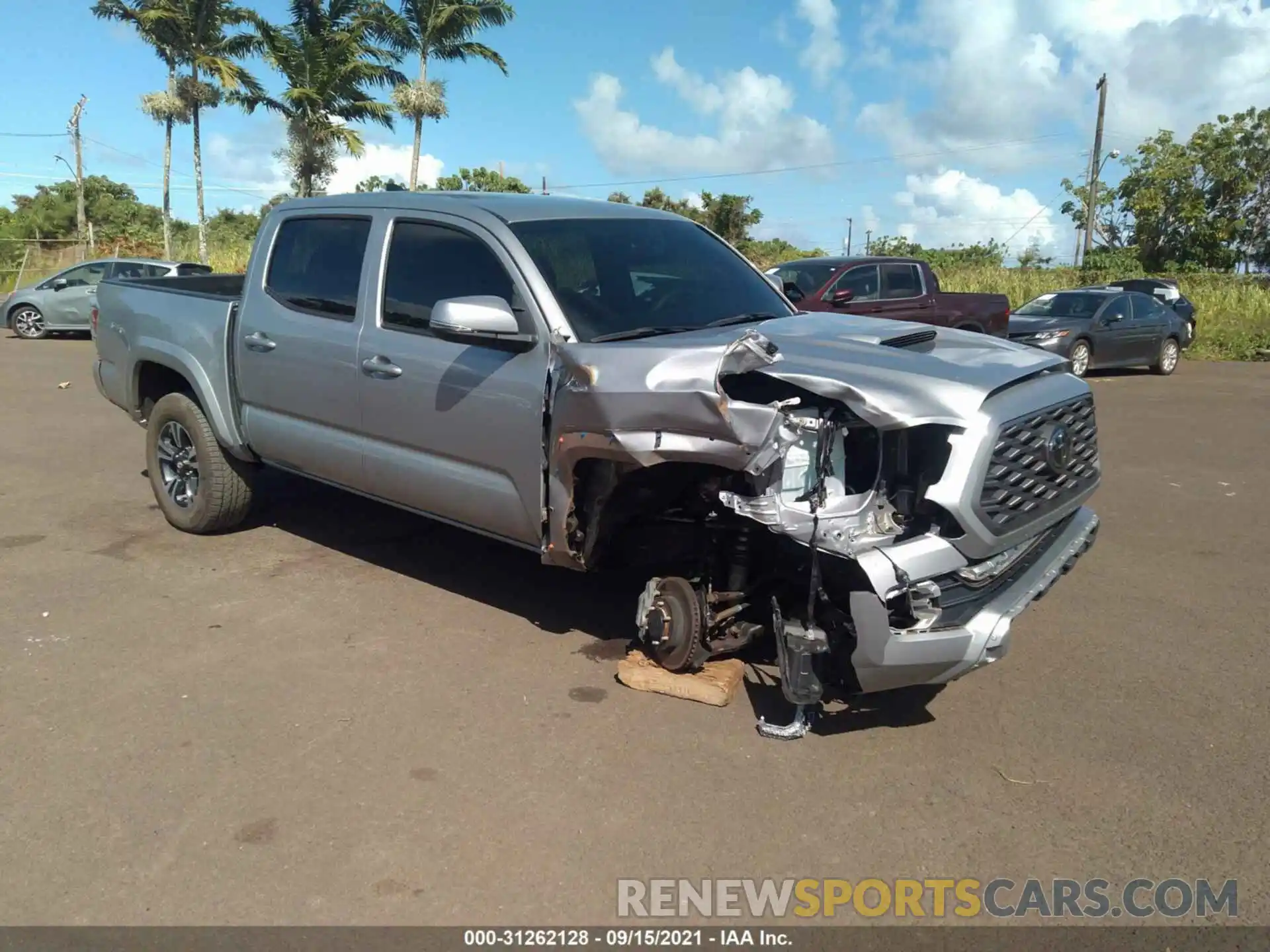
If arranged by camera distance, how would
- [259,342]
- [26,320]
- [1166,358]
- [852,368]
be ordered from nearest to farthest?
[852,368] < [259,342] < [1166,358] < [26,320]

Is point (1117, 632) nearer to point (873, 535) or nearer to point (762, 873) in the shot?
point (873, 535)

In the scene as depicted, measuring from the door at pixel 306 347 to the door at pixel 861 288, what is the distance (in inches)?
324

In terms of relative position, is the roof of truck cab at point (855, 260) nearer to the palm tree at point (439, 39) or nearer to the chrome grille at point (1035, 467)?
the chrome grille at point (1035, 467)

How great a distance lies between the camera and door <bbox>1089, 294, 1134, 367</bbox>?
55.3ft

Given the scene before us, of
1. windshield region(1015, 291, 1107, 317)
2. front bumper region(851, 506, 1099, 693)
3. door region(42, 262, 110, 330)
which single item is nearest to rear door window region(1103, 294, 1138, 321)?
windshield region(1015, 291, 1107, 317)

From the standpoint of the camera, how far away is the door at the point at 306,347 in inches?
207

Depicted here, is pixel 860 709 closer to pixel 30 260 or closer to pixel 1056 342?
pixel 1056 342

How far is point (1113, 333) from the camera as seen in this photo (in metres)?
17.0

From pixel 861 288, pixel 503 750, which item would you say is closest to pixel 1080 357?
pixel 861 288

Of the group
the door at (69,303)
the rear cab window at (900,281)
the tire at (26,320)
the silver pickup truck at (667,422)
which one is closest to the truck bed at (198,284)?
the silver pickup truck at (667,422)

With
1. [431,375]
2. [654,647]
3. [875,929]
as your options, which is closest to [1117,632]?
[654,647]

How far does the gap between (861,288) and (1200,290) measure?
20.0m

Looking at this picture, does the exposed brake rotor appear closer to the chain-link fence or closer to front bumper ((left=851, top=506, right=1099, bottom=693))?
front bumper ((left=851, top=506, right=1099, bottom=693))

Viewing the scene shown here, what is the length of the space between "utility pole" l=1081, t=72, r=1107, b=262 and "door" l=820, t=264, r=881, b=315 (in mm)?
29629
